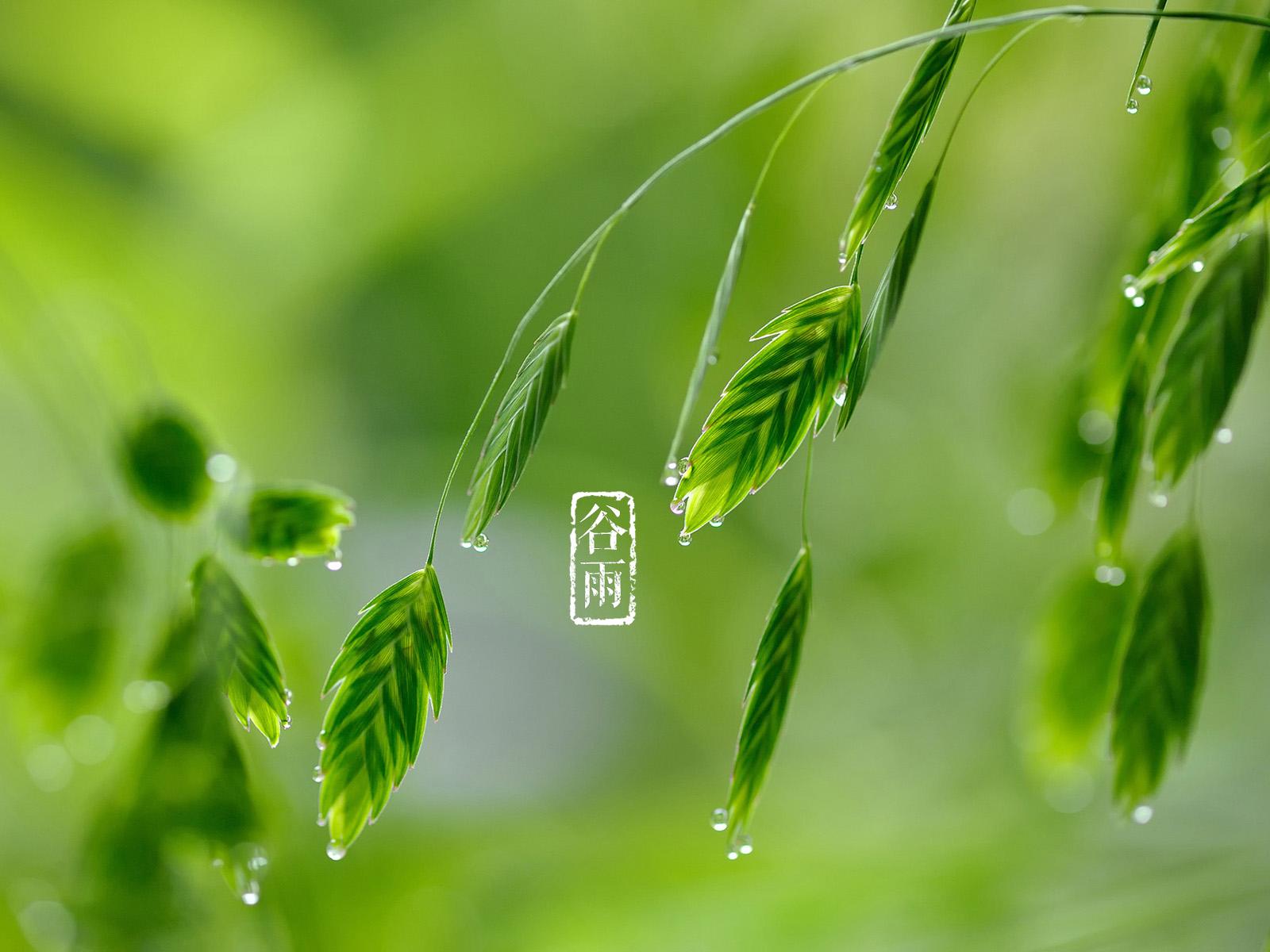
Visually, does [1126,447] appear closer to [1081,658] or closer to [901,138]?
[901,138]

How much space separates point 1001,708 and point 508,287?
1.15 meters

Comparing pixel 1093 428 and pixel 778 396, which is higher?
pixel 1093 428

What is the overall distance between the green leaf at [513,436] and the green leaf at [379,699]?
1.8 inches

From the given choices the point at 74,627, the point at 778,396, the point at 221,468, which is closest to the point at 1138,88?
the point at 778,396

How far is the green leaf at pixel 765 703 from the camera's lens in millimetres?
390

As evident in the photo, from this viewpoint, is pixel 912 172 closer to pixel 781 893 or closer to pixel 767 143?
pixel 767 143

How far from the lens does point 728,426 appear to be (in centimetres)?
37

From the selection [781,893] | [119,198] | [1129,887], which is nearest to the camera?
[1129,887]

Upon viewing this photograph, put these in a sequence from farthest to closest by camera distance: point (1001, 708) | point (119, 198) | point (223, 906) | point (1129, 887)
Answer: point (1001, 708), point (119, 198), point (1129, 887), point (223, 906)

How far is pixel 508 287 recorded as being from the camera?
184cm

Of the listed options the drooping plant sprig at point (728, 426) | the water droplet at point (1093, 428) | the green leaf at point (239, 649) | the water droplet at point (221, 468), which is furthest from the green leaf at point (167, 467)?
the water droplet at point (1093, 428)

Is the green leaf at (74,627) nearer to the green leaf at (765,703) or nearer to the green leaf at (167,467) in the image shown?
the green leaf at (167,467)

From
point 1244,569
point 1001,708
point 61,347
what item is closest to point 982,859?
point 1001,708

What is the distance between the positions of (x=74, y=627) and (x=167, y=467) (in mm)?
162
